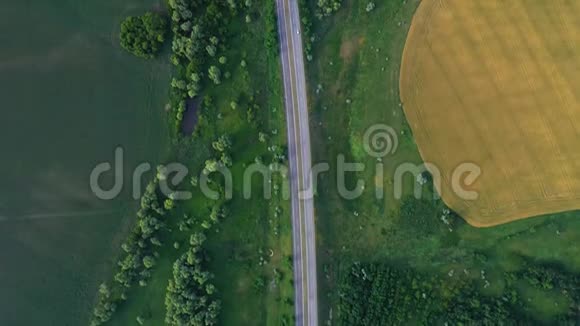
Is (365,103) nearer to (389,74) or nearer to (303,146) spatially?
(389,74)

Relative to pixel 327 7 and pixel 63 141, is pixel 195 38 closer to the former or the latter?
pixel 327 7

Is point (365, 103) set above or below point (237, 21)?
below

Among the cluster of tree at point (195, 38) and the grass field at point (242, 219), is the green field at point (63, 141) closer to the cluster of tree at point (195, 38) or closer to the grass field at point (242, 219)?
the cluster of tree at point (195, 38)

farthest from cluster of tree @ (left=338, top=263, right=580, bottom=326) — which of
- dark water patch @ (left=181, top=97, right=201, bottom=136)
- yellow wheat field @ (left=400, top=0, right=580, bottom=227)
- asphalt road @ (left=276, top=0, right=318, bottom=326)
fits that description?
dark water patch @ (left=181, top=97, right=201, bottom=136)

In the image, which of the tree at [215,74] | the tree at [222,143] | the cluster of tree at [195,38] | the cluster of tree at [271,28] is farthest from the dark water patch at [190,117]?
the cluster of tree at [271,28]

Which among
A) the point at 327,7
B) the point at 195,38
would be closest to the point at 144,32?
the point at 195,38

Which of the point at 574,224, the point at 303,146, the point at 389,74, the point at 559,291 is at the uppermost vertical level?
the point at 389,74

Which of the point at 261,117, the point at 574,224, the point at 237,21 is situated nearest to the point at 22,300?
the point at 261,117
